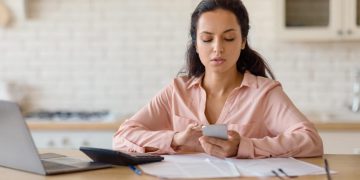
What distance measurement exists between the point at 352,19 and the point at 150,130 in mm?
1863

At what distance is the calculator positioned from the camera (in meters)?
1.92

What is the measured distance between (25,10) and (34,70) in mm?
422

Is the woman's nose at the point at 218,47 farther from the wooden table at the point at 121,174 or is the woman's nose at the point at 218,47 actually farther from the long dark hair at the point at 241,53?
the wooden table at the point at 121,174

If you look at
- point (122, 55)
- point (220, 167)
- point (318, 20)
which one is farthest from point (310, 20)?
point (220, 167)

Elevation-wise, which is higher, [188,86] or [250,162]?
[188,86]

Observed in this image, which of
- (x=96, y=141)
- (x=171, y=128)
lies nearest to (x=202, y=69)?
(x=171, y=128)

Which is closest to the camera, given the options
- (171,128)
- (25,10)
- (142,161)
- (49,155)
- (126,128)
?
(142,161)

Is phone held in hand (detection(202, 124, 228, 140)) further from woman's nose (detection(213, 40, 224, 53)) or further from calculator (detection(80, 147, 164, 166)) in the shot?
woman's nose (detection(213, 40, 224, 53))

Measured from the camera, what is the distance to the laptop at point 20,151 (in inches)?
70.5

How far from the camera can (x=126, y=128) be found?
2.32 meters

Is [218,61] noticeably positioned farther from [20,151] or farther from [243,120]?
[20,151]

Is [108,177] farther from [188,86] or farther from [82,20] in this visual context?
[82,20]

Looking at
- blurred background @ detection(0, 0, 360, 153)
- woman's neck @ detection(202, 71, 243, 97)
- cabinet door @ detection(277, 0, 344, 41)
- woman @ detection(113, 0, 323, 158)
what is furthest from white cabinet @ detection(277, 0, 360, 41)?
woman's neck @ detection(202, 71, 243, 97)

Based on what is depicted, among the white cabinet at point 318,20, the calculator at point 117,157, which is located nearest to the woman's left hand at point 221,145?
the calculator at point 117,157
